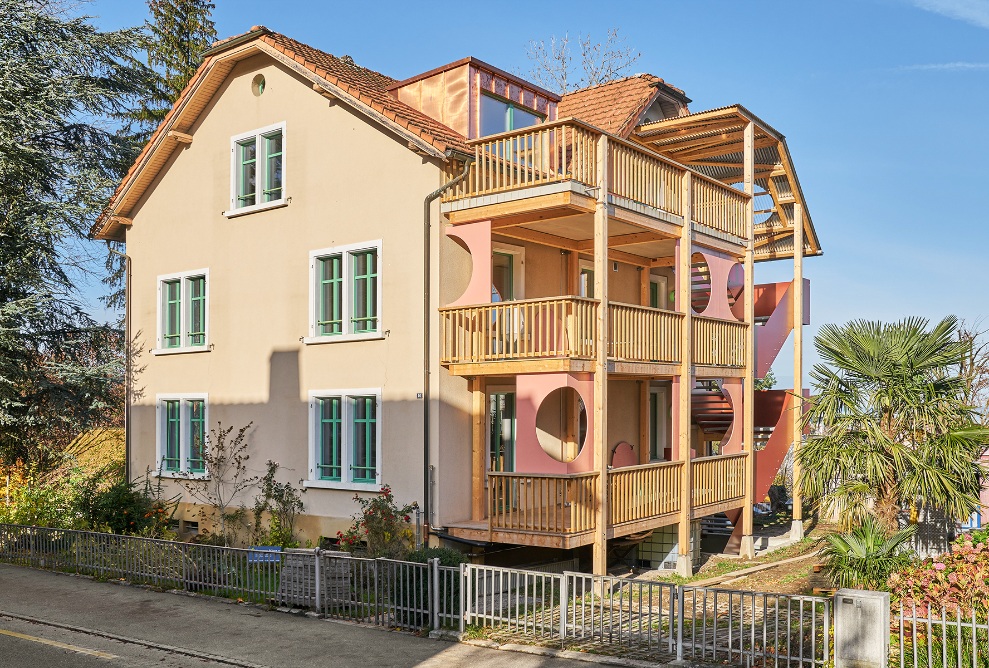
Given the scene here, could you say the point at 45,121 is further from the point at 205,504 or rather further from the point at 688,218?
the point at 688,218

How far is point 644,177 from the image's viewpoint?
17.5m

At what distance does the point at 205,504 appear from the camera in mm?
20812

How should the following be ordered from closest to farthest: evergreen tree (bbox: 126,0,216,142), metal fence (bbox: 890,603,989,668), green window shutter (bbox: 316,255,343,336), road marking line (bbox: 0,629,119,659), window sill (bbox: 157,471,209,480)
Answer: metal fence (bbox: 890,603,989,668) < road marking line (bbox: 0,629,119,659) < green window shutter (bbox: 316,255,343,336) < window sill (bbox: 157,471,209,480) < evergreen tree (bbox: 126,0,216,142)

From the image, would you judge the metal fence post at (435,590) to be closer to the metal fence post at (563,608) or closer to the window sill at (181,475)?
the metal fence post at (563,608)

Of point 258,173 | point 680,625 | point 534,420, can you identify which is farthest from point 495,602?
point 258,173

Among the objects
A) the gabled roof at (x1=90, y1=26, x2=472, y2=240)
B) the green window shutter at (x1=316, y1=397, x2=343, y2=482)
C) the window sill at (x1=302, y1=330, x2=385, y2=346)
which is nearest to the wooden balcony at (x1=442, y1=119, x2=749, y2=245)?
the gabled roof at (x1=90, y1=26, x2=472, y2=240)

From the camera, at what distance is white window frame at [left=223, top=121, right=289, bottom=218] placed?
19.7 meters

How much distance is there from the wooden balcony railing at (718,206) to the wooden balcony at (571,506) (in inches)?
196

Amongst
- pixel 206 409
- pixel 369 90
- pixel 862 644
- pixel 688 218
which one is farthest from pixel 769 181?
pixel 862 644

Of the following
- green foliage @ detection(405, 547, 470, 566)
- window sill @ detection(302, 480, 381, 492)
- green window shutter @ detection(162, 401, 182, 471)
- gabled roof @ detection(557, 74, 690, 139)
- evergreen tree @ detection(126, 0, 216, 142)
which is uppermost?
evergreen tree @ detection(126, 0, 216, 142)

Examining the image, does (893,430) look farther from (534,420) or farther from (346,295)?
(346,295)

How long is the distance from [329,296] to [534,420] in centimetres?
544

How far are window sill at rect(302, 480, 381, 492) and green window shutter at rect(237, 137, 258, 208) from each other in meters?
6.36

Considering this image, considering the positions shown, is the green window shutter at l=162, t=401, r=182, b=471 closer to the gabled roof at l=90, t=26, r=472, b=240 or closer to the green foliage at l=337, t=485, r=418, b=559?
the gabled roof at l=90, t=26, r=472, b=240
